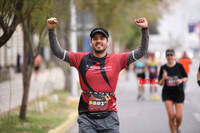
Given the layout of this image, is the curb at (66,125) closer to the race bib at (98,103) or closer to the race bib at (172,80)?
the race bib at (172,80)

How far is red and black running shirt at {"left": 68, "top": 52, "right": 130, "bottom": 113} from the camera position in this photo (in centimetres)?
381

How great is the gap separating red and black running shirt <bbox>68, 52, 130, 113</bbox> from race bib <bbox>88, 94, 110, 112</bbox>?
0.18 feet

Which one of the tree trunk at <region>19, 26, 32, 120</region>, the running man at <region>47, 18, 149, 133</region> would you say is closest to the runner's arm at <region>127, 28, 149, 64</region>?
the running man at <region>47, 18, 149, 133</region>

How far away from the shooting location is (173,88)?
6.44 m

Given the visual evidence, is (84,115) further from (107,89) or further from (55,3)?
(55,3)

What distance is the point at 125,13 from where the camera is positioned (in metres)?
26.3

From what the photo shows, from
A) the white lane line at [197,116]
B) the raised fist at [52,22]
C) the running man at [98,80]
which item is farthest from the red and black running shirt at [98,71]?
the white lane line at [197,116]

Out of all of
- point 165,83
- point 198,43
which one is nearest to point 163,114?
point 165,83

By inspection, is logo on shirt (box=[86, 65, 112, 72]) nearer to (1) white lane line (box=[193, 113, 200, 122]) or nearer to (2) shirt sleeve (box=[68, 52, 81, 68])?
(2) shirt sleeve (box=[68, 52, 81, 68])

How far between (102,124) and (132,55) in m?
0.87

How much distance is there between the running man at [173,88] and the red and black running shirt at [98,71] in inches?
107

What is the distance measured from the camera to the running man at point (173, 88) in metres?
6.38

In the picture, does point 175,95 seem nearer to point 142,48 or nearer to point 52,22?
point 142,48

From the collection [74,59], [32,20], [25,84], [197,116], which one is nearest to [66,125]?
[25,84]
